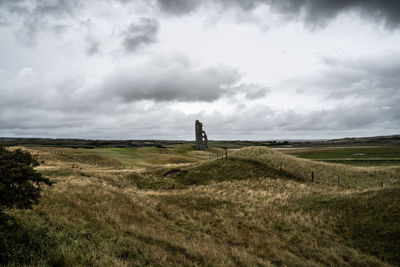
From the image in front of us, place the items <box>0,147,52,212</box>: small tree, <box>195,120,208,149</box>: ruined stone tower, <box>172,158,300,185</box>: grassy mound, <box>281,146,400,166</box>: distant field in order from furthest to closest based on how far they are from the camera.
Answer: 1. <box>195,120,208,149</box>: ruined stone tower
2. <box>281,146,400,166</box>: distant field
3. <box>172,158,300,185</box>: grassy mound
4. <box>0,147,52,212</box>: small tree

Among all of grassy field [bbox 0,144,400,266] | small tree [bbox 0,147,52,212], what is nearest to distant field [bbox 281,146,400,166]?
grassy field [bbox 0,144,400,266]

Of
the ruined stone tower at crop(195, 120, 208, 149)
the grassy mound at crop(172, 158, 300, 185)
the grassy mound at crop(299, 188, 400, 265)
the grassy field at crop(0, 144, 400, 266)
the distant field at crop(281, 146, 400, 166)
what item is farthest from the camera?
the ruined stone tower at crop(195, 120, 208, 149)

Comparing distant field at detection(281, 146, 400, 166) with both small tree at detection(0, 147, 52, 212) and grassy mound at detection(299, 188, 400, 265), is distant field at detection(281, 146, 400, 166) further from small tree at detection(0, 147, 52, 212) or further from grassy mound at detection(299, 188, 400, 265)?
small tree at detection(0, 147, 52, 212)

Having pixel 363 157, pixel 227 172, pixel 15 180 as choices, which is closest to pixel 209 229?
pixel 15 180

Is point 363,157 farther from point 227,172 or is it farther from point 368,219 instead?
point 368,219

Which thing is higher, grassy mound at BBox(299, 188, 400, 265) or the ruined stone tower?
the ruined stone tower

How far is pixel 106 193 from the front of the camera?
54.4 ft

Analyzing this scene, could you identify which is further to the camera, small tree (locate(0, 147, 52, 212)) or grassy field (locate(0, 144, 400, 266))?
grassy field (locate(0, 144, 400, 266))

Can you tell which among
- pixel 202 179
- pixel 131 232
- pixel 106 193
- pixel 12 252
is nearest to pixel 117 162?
pixel 202 179

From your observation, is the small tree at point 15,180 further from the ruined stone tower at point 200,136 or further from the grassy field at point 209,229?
the ruined stone tower at point 200,136

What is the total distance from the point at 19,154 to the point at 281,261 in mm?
10509

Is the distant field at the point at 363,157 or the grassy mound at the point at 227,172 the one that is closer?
the grassy mound at the point at 227,172

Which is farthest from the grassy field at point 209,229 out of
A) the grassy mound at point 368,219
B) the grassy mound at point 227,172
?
the grassy mound at point 227,172

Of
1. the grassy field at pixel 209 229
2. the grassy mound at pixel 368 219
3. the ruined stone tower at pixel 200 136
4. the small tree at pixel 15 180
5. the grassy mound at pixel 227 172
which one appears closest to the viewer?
the small tree at pixel 15 180
